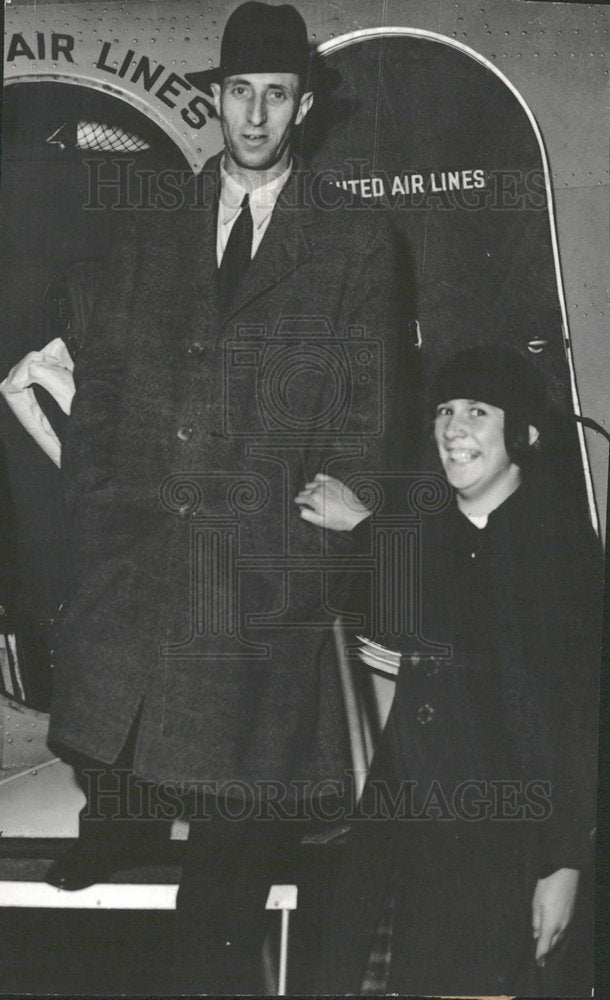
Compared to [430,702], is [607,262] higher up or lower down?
higher up

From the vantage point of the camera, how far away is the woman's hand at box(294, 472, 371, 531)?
9.12 ft

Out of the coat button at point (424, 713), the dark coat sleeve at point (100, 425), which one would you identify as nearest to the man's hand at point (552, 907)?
the coat button at point (424, 713)

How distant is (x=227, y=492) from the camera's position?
9.15ft

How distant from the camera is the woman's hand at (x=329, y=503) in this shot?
9.12ft

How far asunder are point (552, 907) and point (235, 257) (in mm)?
1870

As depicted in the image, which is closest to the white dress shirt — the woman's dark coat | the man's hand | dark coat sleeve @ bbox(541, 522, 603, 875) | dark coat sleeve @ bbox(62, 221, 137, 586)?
dark coat sleeve @ bbox(62, 221, 137, 586)

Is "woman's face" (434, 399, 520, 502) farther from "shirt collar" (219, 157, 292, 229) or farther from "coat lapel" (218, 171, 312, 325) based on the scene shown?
"shirt collar" (219, 157, 292, 229)

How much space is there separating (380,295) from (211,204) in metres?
0.49

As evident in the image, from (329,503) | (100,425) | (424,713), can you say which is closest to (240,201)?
(100,425)

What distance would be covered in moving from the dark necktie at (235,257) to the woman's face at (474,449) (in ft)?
2.00

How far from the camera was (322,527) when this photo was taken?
2.79m

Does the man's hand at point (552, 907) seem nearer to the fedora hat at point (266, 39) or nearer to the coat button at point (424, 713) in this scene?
the coat button at point (424, 713)

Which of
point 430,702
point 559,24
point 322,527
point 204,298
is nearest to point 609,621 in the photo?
point 430,702

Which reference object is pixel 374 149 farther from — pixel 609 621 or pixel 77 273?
pixel 609 621
